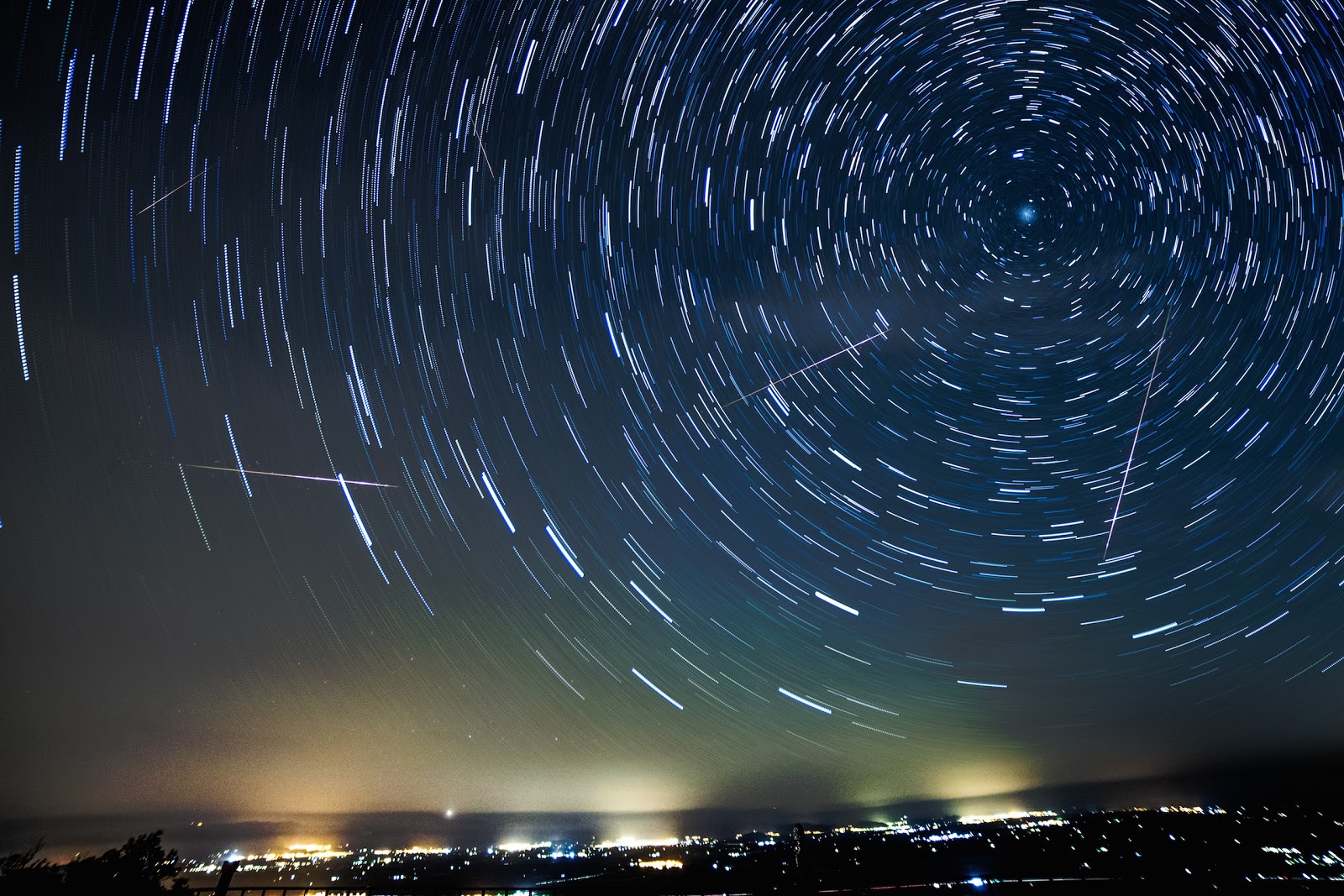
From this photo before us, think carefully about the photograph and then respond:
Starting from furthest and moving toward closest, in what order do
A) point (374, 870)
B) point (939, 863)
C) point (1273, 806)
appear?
1. point (1273, 806)
2. point (374, 870)
3. point (939, 863)

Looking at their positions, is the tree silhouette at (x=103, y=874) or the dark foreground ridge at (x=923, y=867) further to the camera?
the tree silhouette at (x=103, y=874)

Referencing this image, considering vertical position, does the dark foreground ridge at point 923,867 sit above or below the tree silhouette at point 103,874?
below

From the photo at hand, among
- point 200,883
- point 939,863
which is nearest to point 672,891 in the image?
point 939,863

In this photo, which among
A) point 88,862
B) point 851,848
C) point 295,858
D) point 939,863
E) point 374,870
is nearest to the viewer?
point 88,862

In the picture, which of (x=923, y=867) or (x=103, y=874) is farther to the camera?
(x=923, y=867)

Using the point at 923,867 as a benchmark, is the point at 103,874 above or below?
above

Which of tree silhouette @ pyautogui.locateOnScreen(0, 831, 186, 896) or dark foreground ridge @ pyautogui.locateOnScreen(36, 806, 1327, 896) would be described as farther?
tree silhouette @ pyautogui.locateOnScreen(0, 831, 186, 896)

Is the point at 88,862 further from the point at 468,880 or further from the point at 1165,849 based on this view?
the point at 1165,849

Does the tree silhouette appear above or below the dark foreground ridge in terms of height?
above
